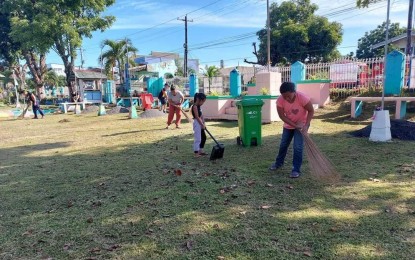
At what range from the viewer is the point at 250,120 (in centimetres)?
687

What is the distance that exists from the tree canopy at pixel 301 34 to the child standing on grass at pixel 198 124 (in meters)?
28.1

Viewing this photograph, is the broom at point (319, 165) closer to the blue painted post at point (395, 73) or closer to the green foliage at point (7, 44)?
the blue painted post at point (395, 73)

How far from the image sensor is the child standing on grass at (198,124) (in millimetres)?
6086

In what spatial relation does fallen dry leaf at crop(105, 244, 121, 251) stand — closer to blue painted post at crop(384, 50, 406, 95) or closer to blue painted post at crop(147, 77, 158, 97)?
blue painted post at crop(384, 50, 406, 95)

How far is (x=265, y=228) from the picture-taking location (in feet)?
10.2

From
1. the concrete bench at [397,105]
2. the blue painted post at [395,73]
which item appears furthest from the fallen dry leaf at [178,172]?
the blue painted post at [395,73]

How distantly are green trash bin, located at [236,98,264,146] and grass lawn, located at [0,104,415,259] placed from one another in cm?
36

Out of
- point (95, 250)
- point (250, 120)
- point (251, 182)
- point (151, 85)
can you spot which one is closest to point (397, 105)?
point (250, 120)

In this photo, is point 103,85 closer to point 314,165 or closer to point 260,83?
point 260,83

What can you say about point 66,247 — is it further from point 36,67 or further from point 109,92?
point 36,67

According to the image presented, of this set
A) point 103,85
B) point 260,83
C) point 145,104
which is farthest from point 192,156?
point 103,85

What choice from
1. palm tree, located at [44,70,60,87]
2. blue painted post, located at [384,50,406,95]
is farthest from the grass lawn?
palm tree, located at [44,70,60,87]

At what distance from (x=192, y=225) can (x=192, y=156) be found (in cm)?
327

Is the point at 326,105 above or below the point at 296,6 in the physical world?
below
